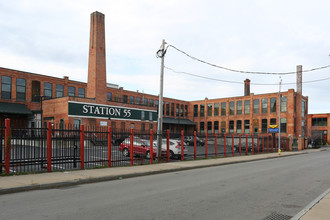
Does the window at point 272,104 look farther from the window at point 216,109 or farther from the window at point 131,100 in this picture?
the window at point 131,100

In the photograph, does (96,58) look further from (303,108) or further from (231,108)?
(303,108)

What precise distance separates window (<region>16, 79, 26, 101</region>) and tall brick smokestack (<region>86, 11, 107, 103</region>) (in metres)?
11.8

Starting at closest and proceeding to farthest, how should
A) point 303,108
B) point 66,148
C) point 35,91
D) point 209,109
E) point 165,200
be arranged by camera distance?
point 165,200 → point 66,148 → point 35,91 → point 303,108 → point 209,109

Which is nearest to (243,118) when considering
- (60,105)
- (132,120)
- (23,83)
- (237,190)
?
(132,120)

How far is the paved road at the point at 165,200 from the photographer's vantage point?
19.3ft

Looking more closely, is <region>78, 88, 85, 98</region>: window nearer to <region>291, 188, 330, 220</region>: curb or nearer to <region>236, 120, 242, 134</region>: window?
<region>236, 120, 242, 134</region>: window

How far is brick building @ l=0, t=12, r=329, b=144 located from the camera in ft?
125

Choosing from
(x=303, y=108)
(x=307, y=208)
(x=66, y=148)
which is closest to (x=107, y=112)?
(x=66, y=148)

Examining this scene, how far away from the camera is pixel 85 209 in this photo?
6.22 meters

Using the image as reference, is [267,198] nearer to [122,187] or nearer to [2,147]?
[122,187]

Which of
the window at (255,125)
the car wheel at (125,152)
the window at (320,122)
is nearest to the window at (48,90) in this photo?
the car wheel at (125,152)

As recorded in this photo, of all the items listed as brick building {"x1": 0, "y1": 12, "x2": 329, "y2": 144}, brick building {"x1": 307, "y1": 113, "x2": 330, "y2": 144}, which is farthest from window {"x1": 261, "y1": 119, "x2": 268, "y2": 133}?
brick building {"x1": 307, "y1": 113, "x2": 330, "y2": 144}

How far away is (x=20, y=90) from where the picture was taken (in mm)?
43000

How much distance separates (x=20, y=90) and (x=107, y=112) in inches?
562
